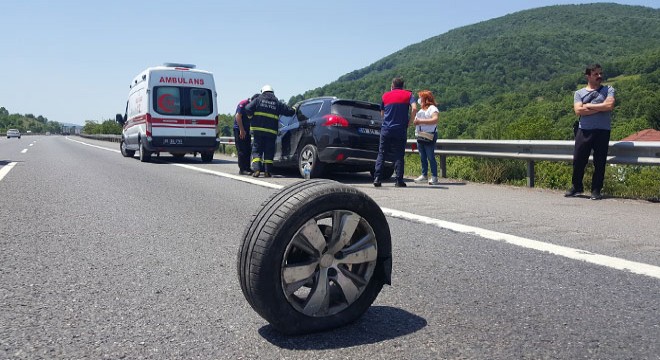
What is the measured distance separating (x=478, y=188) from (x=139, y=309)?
7.33 m

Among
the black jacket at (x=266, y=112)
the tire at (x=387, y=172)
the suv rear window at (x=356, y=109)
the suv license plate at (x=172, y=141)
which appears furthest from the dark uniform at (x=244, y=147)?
the suv license plate at (x=172, y=141)

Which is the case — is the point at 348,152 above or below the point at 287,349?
above

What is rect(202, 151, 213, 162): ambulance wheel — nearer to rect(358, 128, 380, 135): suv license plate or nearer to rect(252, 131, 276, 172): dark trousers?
rect(252, 131, 276, 172): dark trousers

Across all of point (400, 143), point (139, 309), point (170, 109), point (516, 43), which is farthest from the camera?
point (516, 43)

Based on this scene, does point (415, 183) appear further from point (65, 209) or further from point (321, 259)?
point (321, 259)

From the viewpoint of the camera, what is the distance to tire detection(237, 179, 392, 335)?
227cm

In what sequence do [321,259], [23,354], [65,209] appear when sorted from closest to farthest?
[23,354], [321,259], [65,209]

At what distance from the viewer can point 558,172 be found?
10.5 metres

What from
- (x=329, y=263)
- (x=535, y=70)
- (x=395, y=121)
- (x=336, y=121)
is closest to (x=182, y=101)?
(x=336, y=121)

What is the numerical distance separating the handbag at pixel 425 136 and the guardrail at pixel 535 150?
1.21m

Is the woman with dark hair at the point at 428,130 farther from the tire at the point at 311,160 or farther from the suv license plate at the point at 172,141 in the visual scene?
the suv license plate at the point at 172,141

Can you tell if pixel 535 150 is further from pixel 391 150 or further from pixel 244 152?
pixel 244 152

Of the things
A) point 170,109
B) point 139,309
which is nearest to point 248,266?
point 139,309

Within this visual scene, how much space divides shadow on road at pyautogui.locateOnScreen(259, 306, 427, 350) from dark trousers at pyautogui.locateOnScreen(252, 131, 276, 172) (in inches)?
334
